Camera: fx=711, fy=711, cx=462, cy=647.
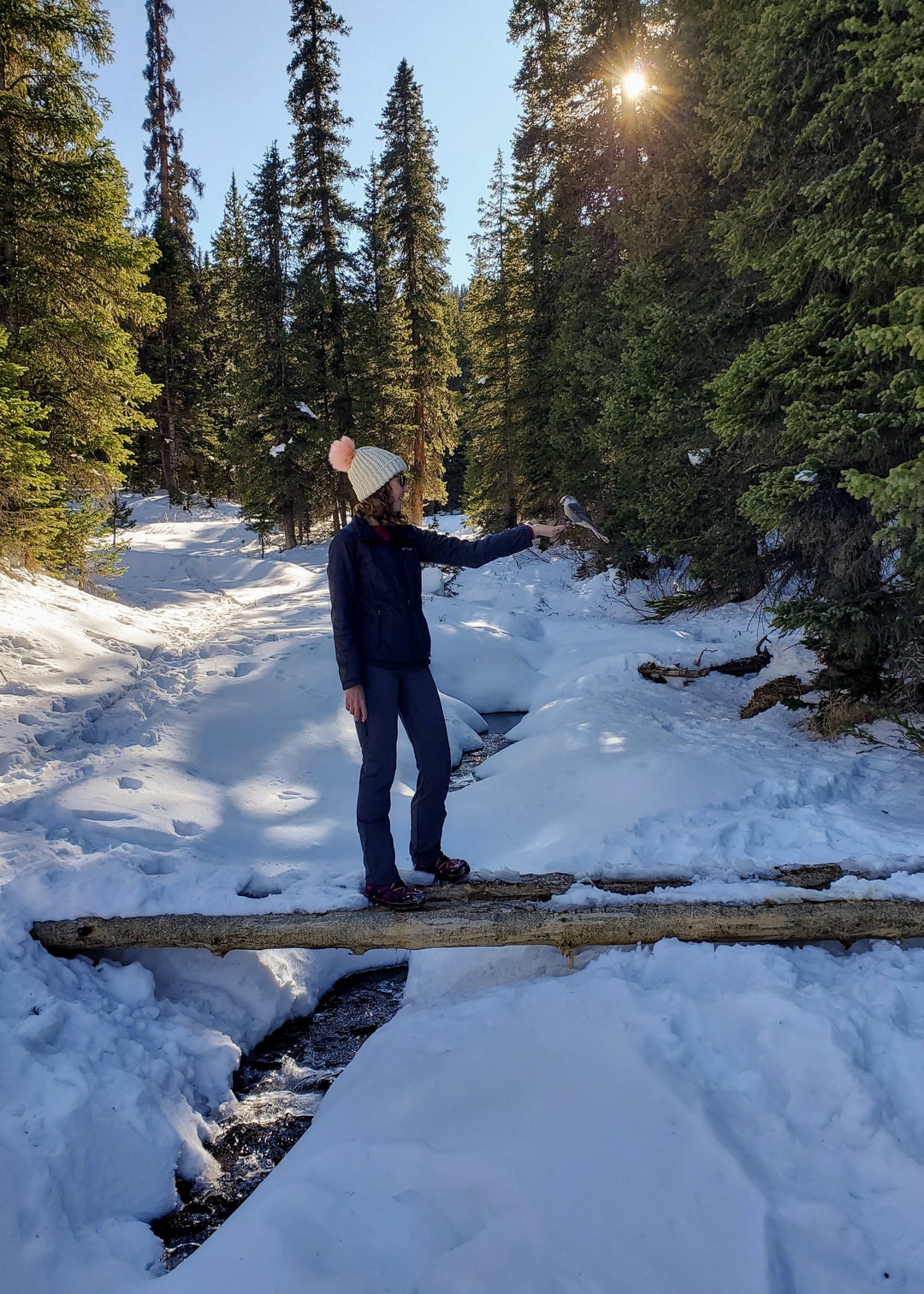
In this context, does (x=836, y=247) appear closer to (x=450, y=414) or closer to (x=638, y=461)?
(x=638, y=461)

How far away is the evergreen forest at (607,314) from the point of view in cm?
536

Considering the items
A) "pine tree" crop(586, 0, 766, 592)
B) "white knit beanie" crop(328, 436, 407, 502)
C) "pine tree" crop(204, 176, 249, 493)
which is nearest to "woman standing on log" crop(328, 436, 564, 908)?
"white knit beanie" crop(328, 436, 407, 502)

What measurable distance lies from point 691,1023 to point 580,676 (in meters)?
7.50

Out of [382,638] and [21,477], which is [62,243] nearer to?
[21,477]

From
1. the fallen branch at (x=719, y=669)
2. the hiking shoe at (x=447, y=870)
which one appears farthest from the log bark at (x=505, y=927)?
the fallen branch at (x=719, y=669)

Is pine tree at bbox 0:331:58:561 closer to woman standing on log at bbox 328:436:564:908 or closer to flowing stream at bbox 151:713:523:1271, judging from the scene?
woman standing on log at bbox 328:436:564:908

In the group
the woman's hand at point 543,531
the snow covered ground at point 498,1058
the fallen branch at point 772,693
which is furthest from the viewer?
the fallen branch at point 772,693

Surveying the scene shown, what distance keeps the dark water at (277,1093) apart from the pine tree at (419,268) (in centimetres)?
2166

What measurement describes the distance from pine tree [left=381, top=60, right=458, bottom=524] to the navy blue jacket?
2110cm

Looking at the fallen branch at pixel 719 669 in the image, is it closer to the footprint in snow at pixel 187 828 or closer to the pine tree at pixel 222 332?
the footprint in snow at pixel 187 828

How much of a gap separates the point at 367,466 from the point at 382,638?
3.19 ft

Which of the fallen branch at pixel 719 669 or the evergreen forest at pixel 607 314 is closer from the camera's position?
the evergreen forest at pixel 607 314

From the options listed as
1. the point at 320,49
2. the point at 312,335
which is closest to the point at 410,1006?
the point at 312,335

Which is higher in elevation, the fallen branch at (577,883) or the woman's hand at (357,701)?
the woman's hand at (357,701)
